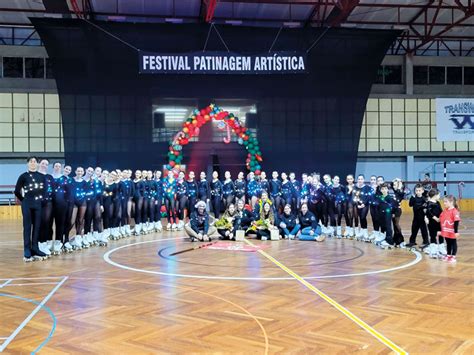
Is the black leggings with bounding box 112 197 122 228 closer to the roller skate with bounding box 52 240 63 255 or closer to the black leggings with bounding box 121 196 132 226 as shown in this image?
the black leggings with bounding box 121 196 132 226

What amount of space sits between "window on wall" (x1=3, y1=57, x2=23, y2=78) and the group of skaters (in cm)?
1221

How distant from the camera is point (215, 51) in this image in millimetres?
16469

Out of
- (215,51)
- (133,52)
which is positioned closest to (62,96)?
(133,52)

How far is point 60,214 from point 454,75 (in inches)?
849

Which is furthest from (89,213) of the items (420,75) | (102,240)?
(420,75)

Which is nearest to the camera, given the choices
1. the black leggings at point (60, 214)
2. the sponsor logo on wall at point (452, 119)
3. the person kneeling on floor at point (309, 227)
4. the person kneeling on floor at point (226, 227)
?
the black leggings at point (60, 214)

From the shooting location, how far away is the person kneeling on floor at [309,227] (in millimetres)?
9961

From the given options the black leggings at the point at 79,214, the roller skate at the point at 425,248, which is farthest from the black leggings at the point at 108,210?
the roller skate at the point at 425,248

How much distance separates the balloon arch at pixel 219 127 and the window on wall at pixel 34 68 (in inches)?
329

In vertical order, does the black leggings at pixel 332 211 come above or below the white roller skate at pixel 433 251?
above

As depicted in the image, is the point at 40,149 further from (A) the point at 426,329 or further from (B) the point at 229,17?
(A) the point at 426,329

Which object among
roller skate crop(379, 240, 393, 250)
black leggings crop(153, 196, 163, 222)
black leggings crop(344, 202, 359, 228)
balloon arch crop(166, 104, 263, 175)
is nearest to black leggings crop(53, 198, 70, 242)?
black leggings crop(153, 196, 163, 222)

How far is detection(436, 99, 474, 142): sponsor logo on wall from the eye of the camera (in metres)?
22.1

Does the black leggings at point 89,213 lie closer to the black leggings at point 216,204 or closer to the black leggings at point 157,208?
the black leggings at point 157,208
